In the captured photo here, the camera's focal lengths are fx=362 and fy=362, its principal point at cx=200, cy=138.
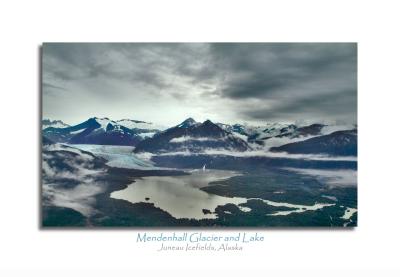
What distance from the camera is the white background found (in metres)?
2.61

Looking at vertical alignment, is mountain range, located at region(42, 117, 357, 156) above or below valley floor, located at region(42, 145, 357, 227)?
above

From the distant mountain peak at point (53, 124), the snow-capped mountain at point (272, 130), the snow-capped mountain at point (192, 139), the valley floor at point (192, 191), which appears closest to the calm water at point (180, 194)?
the valley floor at point (192, 191)

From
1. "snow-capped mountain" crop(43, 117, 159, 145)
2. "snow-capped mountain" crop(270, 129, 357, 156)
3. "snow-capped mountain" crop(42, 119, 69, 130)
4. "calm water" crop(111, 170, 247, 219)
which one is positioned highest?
"snow-capped mountain" crop(42, 119, 69, 130)

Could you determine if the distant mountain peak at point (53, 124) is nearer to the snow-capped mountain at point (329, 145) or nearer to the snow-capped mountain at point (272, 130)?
the snow-capped mountain at point (272, 130)

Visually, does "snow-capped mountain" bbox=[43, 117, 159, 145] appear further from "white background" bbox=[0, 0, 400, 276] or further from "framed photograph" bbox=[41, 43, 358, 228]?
"white background" bbox=[0, 0, 400, 276]

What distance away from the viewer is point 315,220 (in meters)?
2.61

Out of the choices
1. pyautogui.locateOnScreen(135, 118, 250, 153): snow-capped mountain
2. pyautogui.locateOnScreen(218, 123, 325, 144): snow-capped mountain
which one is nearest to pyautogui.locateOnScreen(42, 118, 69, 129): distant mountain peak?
pyautogui.locateOnScreen(135, 118, 250, 153): snow-capped mountain

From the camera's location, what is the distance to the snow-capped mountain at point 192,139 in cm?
266

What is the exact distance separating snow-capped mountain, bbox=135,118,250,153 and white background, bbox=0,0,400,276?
627 mm
